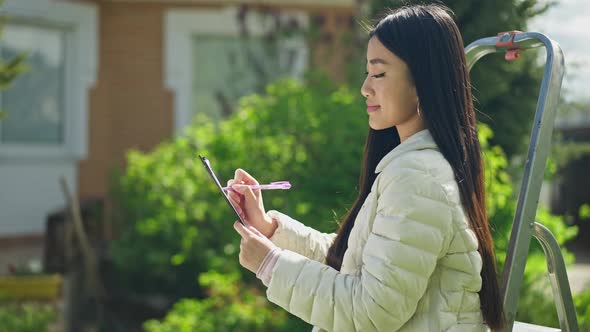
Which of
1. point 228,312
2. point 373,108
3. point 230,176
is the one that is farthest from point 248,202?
point 230,176

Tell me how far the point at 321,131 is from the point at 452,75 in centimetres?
333

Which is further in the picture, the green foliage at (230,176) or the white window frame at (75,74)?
the white window frame at (75,74)

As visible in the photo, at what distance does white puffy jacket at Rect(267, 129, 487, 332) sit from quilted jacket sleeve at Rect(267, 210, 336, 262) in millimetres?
311

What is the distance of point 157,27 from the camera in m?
9.61

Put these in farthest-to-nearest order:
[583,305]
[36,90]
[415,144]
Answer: [36,90] < [583,305] < [415,144]

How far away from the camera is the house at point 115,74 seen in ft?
29.3

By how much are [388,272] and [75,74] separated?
316 inches

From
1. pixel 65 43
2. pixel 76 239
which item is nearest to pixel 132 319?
pixel 76 239

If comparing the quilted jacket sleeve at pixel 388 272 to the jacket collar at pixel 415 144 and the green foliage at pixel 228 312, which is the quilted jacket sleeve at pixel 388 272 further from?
the green foliage at pixel 228 312

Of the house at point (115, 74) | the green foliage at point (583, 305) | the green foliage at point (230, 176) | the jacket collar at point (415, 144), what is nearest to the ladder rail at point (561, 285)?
the jacket collar at point (415, 144)

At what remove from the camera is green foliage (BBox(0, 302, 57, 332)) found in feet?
18.3

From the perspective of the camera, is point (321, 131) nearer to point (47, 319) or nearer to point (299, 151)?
point (299, 151)

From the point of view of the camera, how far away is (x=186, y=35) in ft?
31.7

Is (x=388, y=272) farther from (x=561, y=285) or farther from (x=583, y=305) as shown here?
(x=583, y=305)
